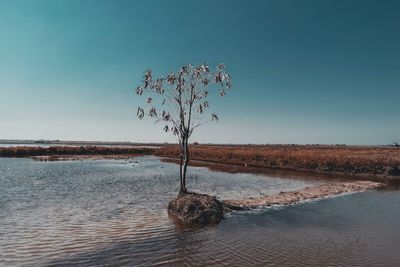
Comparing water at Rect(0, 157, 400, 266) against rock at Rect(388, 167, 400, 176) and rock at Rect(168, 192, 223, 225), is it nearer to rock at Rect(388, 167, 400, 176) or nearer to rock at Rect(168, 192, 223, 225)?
rock at Rect(168, 192, 223, 225)

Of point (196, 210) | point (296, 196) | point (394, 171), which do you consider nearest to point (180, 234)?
point (196, 210)

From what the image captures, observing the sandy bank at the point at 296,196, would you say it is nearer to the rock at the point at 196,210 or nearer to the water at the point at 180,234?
the water at the point at 180,234

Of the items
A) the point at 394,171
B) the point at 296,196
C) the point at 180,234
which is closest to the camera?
the point at 180,234

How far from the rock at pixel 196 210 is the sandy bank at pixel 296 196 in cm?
195

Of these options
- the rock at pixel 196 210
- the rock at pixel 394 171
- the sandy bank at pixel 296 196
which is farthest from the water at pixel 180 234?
the rock at pixel 394 171

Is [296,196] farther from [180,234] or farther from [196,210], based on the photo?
[180,234]

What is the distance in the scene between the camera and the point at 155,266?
35.3 ft

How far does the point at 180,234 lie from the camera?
1452 cm

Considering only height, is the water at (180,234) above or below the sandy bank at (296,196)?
below

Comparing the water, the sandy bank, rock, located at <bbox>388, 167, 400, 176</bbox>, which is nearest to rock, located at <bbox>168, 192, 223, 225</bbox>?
the water

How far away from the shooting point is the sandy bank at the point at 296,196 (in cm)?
2049

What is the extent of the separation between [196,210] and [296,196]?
9.92 meters

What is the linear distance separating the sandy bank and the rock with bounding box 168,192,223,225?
1949 mm

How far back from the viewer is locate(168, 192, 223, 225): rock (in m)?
16.5
